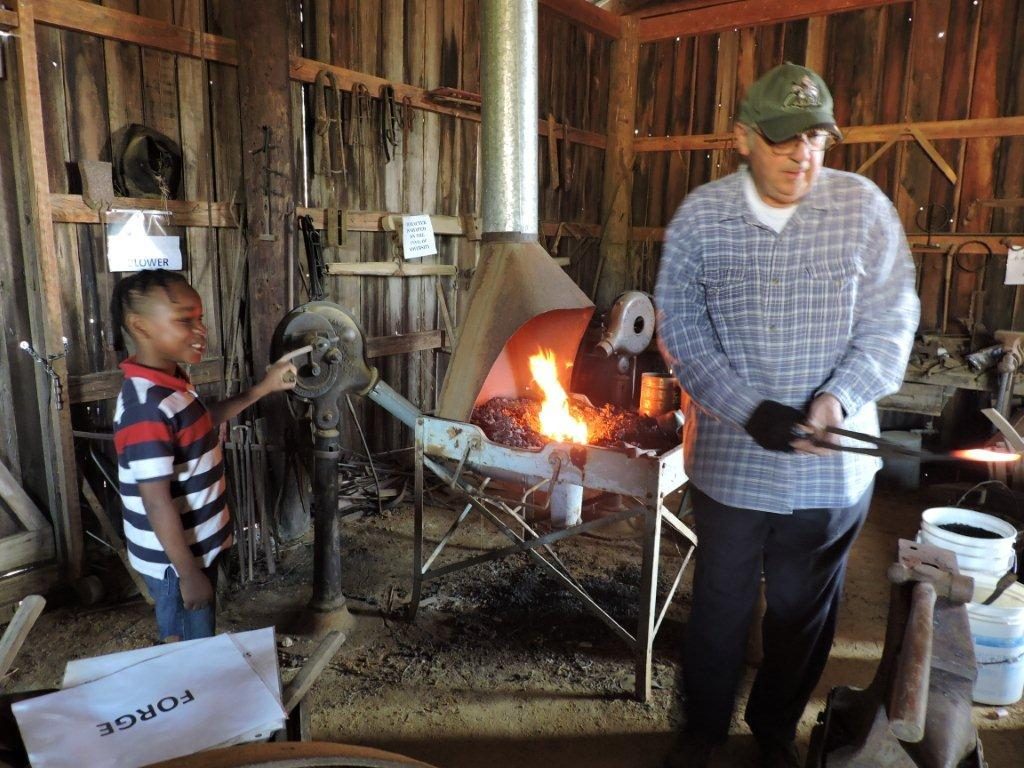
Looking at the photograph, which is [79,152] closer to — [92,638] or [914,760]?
[92,638]

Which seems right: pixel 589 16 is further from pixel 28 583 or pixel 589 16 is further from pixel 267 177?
pixel 28 583

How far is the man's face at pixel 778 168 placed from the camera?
→ 6.55 ft

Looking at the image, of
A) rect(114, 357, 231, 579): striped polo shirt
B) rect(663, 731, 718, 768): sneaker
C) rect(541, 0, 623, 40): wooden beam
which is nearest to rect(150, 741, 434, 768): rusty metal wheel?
rect(114, 357, 231, 579): striped polo shirt

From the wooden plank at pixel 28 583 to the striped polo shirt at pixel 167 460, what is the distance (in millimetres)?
1675

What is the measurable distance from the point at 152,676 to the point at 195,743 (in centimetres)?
20

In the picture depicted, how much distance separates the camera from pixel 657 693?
307 centimetres

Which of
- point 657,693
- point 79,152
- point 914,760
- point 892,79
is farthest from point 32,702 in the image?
point 892,79

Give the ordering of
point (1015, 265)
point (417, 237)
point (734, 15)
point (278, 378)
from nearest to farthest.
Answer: point (278, 378) → point (417, 237) → point (1015, 265) → point (734, 15)

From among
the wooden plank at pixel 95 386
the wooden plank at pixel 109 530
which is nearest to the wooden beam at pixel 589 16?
the wooden plank at pixel 95 386

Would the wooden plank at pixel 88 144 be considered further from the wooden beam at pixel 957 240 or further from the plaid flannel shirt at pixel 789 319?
the wooden beam at pixel 957 240

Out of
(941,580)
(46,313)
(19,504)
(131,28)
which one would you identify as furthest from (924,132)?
(19,504)

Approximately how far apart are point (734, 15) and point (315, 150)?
4.11 meters

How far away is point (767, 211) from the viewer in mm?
2113

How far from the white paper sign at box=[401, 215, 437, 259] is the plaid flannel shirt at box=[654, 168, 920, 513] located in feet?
10.6
